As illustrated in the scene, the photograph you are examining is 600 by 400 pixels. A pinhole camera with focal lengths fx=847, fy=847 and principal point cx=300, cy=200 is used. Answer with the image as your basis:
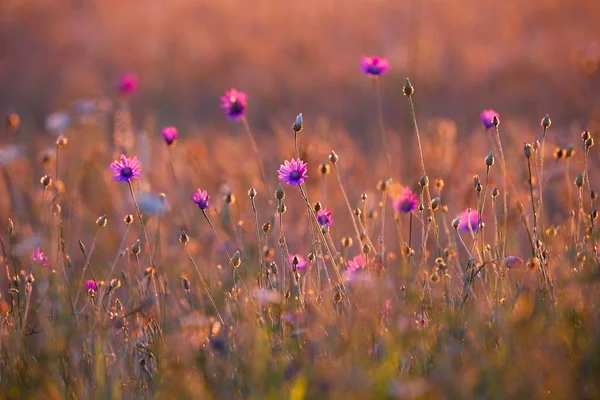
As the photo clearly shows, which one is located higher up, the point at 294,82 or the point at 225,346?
the point at 294,82

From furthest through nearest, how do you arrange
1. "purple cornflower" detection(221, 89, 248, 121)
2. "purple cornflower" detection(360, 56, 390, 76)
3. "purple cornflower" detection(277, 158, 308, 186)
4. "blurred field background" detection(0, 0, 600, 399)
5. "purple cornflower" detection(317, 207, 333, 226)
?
1. "purple cornflower" detection(221, 89, 248, 121)
2. "purple cornflower" detection(360, 56, 390, 76)
3. "purple cornflower" detection(317, 207, 333, 226)
4. "purple cornflower" detection(277, 158, 308, 186)
5. "blurred field background" detection(0, 0, 600, 399)

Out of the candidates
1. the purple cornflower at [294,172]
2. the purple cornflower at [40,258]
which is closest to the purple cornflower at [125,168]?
the purple cornflower at [40,258]

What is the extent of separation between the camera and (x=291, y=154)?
3.95 m

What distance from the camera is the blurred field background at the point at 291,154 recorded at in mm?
1654

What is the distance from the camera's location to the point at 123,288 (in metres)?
3.74

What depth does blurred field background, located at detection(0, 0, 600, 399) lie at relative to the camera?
5.43 ft

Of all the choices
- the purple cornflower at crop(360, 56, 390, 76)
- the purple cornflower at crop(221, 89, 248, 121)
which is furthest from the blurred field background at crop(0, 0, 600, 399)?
the purple cornflower at crop(360, 56, 390, 76)

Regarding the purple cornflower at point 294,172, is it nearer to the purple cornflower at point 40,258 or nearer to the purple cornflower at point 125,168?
the purple cornflower at point 125,168

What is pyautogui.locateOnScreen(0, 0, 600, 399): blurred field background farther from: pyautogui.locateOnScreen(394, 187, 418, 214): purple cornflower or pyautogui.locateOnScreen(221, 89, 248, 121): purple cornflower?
pyautogui.locateOnScreen(221, 89, 248, 121): purple cornflower

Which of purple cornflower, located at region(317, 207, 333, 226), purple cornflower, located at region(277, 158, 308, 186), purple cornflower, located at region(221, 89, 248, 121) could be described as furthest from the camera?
purple cornflower, located at region(221, 89, 248, 121)

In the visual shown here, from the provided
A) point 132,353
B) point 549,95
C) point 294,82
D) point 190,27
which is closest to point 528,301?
point 132,353

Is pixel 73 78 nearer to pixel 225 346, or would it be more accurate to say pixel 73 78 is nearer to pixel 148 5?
pixel 148 5

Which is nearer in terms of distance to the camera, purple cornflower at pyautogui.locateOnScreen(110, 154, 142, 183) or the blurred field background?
the blurred field background

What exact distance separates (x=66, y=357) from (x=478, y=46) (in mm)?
6157
